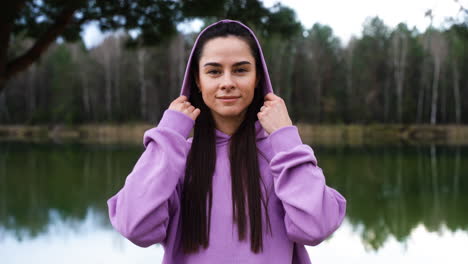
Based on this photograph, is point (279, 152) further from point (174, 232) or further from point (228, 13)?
point (228, 13)

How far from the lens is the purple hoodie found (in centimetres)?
107

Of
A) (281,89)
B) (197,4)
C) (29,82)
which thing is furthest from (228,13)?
(29,82)

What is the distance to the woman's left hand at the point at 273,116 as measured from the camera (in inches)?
46.2

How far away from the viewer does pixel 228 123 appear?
4.09ft

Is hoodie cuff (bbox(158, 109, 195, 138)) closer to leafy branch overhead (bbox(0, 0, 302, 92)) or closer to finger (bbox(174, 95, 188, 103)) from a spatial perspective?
finger (bbox(174, 95, 188, 103))

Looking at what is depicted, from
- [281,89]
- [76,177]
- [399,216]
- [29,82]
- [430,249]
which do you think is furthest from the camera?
[29,82]

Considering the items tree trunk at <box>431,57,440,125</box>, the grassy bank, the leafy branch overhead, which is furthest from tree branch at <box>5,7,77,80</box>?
tree trunk at <box>431,57,440,125</box>

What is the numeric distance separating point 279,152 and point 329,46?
2494 cm

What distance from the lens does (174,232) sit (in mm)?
1152

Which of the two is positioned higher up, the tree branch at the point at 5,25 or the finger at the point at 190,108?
the tree branch at the point at 5,25

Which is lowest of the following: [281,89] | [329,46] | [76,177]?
[76,177]

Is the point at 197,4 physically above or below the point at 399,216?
above

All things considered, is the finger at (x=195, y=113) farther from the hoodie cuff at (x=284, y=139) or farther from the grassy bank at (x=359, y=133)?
the grassy bank at (x=359, y=133)

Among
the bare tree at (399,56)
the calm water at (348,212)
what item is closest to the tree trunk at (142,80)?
the calm water at (348,212)
